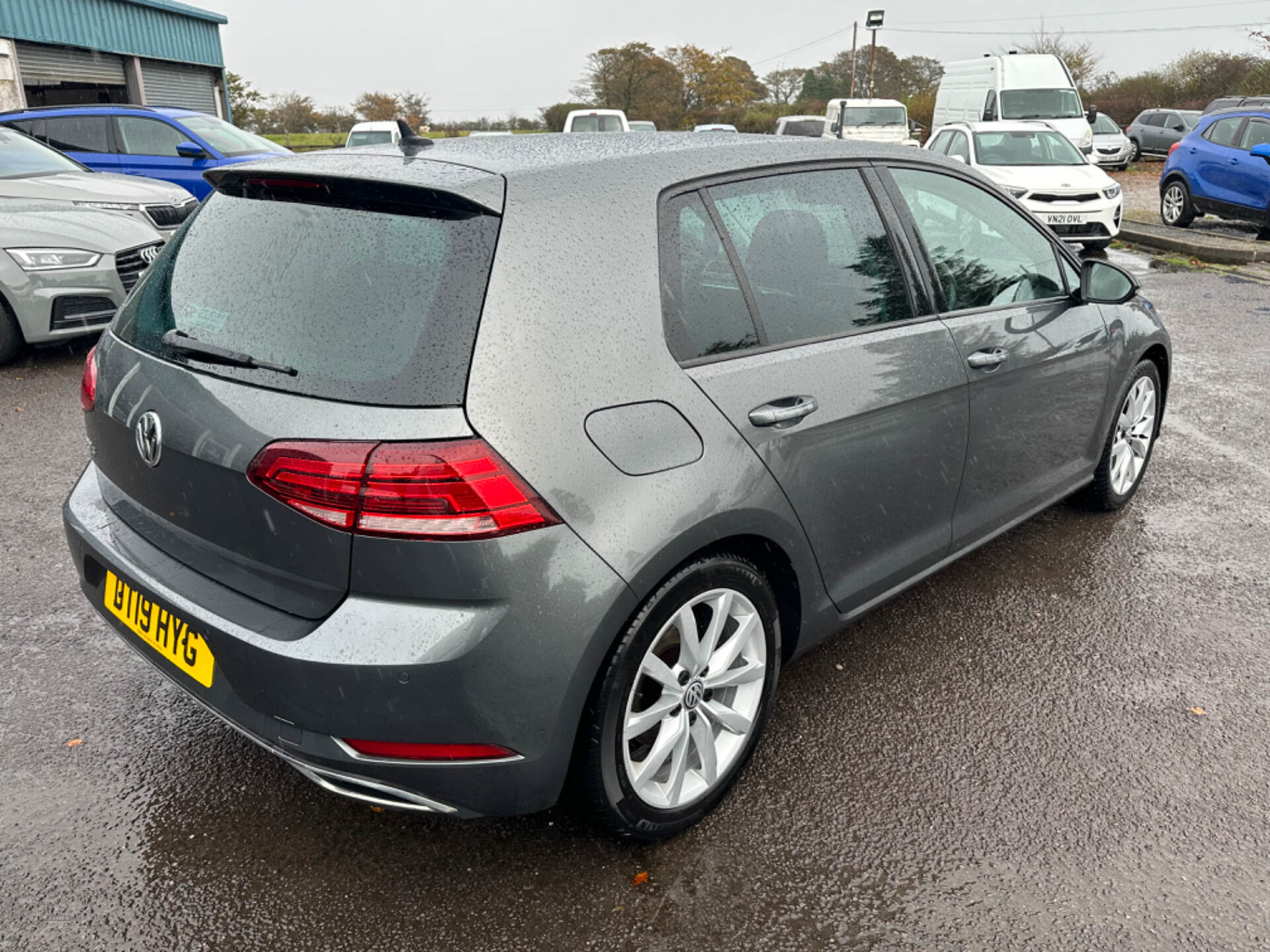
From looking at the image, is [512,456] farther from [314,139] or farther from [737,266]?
[314,139]

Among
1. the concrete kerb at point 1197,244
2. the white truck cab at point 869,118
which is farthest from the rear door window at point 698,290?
the white truck cab at point 869,118

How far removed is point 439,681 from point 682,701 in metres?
0.68

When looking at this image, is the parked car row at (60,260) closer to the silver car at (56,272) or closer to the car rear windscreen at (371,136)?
the silver car at (56,272)

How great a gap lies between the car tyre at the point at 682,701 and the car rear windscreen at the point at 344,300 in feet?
2.32

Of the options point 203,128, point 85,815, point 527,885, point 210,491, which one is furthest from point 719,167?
point 203,128

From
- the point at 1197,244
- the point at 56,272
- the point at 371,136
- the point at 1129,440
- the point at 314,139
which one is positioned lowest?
the point at 1197,244

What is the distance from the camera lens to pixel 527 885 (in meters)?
2.34

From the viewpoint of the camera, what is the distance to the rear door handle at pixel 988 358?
3123 millimetres

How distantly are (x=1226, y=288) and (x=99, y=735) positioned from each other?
11.4 metres

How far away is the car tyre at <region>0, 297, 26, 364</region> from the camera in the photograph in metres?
6.66

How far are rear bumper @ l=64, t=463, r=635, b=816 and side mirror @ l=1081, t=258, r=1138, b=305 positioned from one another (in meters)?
2.47

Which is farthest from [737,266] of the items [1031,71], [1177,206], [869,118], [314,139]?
[314,139]

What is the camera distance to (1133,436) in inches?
176

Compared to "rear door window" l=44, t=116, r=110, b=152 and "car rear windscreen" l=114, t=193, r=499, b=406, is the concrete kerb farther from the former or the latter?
"rear door window" l=44, t=116, r=110, b=152
